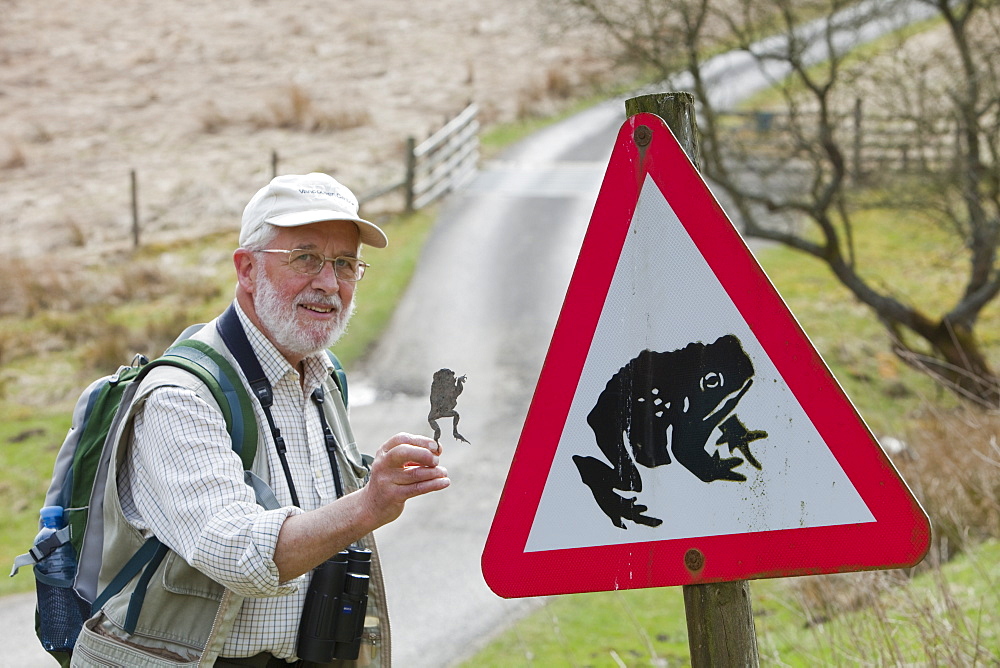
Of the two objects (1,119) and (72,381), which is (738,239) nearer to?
(72,381)

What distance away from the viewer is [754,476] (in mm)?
1753

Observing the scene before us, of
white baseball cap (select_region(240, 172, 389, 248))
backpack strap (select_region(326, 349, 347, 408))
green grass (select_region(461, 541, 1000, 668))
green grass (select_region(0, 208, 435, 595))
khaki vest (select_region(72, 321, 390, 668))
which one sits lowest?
green grass (select_region(0, 208, 435, 595))

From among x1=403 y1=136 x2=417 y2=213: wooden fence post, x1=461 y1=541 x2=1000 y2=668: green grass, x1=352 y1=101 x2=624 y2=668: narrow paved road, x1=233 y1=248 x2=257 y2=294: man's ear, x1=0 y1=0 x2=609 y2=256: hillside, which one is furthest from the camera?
x1=0 y1=0 x2=609 y2=256: hillside

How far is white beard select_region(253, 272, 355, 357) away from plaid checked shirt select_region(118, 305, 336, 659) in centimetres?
4

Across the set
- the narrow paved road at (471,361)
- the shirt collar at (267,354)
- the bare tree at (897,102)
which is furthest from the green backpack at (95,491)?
the bare tree at (897,102)

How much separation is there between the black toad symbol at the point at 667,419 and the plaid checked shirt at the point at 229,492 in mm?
647

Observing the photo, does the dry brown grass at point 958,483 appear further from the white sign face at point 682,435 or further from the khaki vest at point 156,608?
the khaki vest at point 156,608

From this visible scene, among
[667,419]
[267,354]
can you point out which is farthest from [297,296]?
[667,419]

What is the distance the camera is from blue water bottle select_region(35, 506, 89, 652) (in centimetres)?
223

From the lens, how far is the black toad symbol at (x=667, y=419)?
1.78 m

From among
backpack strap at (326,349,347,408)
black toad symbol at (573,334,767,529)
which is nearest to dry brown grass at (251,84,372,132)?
backpack strap at (326,349,347,408)

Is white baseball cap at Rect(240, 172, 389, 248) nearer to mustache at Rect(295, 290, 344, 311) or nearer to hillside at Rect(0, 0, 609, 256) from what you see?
mustache at Rect(295, 290, 344, 311)

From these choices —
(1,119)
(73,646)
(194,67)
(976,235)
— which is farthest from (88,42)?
(73,646)

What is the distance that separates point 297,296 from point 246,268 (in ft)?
0.59
